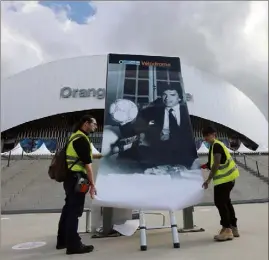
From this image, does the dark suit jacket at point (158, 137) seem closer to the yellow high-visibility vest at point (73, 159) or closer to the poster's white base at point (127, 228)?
the yellow high-visibility vest at point (73, 159)

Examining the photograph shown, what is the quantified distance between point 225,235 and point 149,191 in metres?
0.90

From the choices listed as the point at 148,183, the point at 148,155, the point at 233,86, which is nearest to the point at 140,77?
the point at 148,155

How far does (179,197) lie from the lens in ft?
11.3

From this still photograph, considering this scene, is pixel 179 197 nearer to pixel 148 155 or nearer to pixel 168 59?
pixel 148 155

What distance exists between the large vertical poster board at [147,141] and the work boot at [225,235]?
0.42m

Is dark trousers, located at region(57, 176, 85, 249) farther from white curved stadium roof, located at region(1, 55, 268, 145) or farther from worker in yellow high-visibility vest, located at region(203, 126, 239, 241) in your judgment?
→ white curved stadium roof, located at region(1, 55, 268, 145)

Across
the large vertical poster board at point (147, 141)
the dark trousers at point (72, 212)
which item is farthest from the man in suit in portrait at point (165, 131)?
the dark trousers at point (72, 212)

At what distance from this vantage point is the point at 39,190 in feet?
31.8

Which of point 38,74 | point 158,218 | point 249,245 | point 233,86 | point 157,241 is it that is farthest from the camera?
point 233,86

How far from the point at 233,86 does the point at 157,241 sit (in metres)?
42.4

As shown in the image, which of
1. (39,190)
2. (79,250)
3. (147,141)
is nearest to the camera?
(79,250)

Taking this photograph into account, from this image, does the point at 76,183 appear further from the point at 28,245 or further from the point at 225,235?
the point at 225,235

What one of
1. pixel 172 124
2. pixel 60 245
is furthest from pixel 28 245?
pixel 172 124

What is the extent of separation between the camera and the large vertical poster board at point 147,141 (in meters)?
3.44
